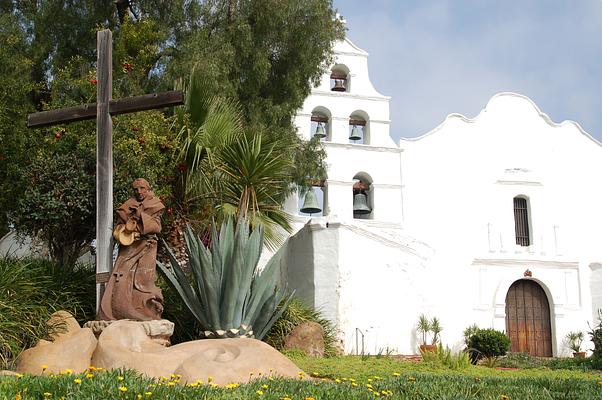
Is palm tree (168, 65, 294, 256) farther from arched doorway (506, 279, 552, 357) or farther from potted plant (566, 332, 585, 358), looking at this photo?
potted plant (566, 332, 585, 358)

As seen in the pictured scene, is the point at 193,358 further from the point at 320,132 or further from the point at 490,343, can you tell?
the point at 320,132

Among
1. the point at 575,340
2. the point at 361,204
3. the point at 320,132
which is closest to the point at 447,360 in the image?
the point at 361,204

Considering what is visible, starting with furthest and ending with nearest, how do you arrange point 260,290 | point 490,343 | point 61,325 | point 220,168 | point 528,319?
point 528,319 → point 490,343 → point 220,168 → point 260,290 → point 61,325

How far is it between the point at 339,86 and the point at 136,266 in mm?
14280

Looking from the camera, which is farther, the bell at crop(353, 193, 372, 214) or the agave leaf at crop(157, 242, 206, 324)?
the bell at crop(353, 193, 372, 214)

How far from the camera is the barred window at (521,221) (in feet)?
70.5

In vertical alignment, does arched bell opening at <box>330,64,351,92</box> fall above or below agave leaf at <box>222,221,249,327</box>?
above

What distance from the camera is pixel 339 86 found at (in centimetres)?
2158

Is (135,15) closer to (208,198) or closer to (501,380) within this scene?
(208,198)

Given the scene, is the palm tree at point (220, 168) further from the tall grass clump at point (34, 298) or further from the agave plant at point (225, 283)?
the tall grass clump at point (34, 298)

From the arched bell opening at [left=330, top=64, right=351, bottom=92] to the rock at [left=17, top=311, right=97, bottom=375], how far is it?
15018mm

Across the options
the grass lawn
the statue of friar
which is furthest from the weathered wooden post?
the grass lawn

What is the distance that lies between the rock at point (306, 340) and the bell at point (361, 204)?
9571 millimetres

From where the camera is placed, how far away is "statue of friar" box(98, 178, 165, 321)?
26.4 feet
